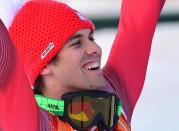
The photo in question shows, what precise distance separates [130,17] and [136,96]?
0.24 meters

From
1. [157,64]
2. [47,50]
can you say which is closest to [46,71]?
[47,50]

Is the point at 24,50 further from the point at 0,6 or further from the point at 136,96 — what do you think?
the point at 136,96

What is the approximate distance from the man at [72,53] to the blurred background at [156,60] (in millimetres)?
101

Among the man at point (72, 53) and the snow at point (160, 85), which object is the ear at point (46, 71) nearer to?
the man at point (72, 53)

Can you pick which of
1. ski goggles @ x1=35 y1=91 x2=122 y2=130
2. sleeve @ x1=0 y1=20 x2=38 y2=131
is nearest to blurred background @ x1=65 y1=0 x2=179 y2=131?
ski goggles @ x1=35 y1=91 x2=122 y2=130

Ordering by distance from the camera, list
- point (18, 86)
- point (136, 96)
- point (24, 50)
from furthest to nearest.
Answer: point (136, 96)
point (24, 50)
point (18, 86)

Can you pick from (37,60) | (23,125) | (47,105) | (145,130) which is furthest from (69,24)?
(145,130)

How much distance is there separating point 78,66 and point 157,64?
138 centimetres

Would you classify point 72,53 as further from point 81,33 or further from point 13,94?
point 13,94

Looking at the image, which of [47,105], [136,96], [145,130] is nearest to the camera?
[47,105]

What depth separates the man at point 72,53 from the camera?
1706 mm

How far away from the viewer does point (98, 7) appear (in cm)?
383

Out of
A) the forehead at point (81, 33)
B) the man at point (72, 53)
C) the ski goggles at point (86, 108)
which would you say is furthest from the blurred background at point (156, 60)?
the ski goggles at point (86, 108)

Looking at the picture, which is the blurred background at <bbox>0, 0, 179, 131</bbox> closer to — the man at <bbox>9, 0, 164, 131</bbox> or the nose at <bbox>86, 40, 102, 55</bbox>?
the man at <bbox>9, 0, 164, 131</bbox>
